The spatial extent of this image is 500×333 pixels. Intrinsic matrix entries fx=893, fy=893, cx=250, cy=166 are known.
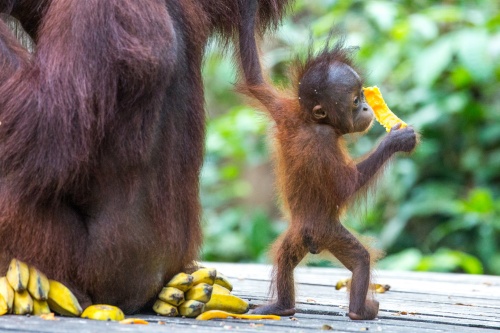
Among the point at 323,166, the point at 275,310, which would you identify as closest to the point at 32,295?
the point at 275,310

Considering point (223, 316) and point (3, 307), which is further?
point (223, 316)

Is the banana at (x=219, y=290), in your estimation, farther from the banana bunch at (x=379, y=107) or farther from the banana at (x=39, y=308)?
the banana bunch at (x=379, y=107)

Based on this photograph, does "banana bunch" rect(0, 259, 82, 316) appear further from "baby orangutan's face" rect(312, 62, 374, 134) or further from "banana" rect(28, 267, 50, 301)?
"baby orangutan's face" rect(312, 62, 374, 134)

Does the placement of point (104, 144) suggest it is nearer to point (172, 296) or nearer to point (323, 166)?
point (172, 296)

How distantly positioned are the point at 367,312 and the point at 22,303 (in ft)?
4.38

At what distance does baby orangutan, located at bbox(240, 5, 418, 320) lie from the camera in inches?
140

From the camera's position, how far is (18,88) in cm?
321

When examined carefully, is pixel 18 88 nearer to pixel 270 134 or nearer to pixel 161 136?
pixel 161 136

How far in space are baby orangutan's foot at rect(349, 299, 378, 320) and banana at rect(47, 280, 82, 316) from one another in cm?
107

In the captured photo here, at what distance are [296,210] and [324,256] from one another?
28cm

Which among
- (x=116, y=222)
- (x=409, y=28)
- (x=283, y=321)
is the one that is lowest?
(x=283, y=321)

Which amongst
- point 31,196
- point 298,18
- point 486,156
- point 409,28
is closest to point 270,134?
point 31,196

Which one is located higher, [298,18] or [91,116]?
[298,18]

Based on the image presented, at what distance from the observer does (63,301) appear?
3.27 meters
